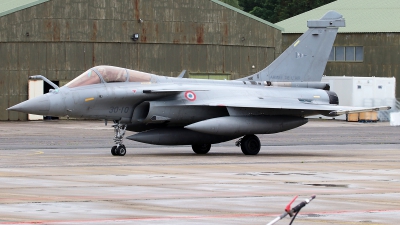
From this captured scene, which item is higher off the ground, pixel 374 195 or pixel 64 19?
pixel 64 19

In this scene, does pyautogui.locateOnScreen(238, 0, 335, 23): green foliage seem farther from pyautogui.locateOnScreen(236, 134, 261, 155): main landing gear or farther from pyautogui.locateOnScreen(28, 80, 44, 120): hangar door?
pyautogui.locateOnScreen(236, 134, 261, 155): main landing gear

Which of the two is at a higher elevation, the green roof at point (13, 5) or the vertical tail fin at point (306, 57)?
the green roof at point (13, 5)

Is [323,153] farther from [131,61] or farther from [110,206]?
[131,61]

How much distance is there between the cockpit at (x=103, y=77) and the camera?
2134 cm

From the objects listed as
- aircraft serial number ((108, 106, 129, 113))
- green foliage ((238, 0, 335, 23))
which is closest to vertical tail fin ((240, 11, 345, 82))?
aircraft serial number ((108, 106, 129, 113))

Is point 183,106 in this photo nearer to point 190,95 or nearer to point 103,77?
point 190,95

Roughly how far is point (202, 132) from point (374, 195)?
357 inches

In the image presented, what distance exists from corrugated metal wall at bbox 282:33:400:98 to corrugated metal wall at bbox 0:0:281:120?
986 cm

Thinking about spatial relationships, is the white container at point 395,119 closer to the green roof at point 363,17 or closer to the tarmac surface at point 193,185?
the green roof at point 363,17

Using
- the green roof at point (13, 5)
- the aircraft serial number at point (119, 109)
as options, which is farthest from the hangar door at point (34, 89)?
the aircraft serial number at point (119, 109)

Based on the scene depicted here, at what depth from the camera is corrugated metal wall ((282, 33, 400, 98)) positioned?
57031 millimetres

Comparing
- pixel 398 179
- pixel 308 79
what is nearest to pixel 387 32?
pixel 308 79

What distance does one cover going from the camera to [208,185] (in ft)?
47.0

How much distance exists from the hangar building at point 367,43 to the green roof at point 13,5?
20.0 metres
